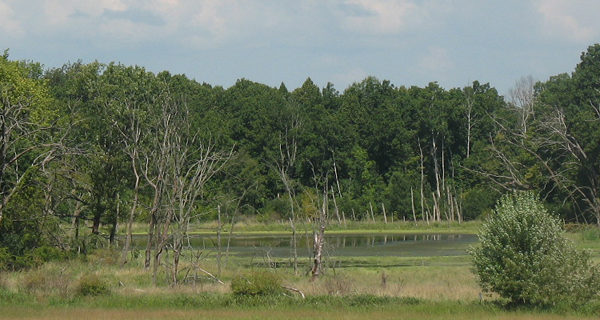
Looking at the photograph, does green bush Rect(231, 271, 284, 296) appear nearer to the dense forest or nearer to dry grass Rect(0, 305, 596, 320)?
dry grass Rect(0, 305, 596, 320)

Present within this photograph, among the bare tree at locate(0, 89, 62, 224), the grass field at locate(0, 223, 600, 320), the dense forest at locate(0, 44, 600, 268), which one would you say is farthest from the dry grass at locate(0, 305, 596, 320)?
the dense forest at locate(0, 44, 600, 268)

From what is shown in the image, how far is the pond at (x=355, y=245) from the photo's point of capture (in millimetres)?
56938

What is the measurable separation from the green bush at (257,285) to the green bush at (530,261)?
770cm

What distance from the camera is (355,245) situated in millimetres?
67500

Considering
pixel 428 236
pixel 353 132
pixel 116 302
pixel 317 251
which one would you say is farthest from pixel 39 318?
pixel 353 132

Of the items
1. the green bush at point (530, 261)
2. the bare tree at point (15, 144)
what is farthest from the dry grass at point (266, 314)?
the bare tree at point (15, 144)

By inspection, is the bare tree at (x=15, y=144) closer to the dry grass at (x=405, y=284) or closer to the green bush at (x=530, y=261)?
the dry grass at (x=405, y=284)

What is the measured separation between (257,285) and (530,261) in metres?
Result: 10.2

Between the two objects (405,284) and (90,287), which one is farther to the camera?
(405,284)

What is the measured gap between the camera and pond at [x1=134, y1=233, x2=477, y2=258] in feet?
187

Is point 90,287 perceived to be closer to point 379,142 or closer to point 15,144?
point 15,144

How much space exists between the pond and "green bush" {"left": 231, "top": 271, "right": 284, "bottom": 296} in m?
14.4

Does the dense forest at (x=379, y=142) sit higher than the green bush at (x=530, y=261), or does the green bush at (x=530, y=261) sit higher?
the dense forest at (x=379, y=142)

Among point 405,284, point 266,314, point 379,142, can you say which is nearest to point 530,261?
point 405,284
